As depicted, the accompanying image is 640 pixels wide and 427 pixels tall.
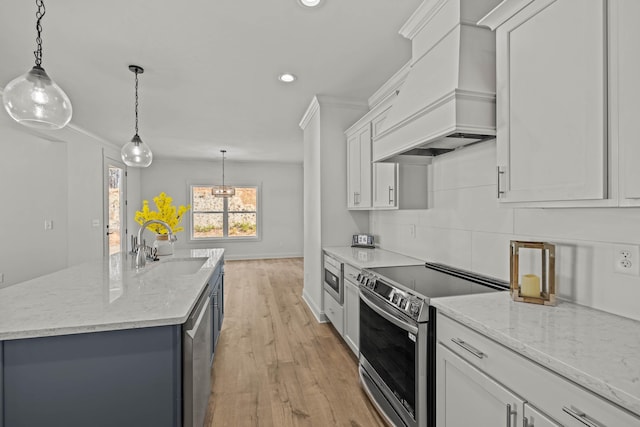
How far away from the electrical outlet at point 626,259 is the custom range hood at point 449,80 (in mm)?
742

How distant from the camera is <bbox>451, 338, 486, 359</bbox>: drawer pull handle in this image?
4.06ft

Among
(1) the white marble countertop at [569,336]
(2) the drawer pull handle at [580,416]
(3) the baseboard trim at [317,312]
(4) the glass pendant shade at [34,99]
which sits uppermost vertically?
(4) the glass pendant shade at [34,99]

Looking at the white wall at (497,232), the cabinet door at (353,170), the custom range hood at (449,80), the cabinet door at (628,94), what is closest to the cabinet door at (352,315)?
the white wall at (497,232)

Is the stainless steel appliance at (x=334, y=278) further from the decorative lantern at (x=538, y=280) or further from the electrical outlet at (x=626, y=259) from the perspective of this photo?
the electrical outlet at (x=626, y=259)

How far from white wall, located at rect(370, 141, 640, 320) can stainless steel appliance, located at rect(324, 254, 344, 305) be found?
0.65 metres

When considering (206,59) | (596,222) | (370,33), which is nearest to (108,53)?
(206,59)

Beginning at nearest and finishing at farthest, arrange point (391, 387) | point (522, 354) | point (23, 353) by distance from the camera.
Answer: point (522, 354)
point (23, 353)
point (391, 387)

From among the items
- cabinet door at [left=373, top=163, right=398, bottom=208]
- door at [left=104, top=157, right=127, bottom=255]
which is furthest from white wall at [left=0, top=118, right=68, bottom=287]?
cabinet door at [left=373, top=163, right=398, bottom=208]

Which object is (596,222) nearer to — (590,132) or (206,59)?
(590,132)

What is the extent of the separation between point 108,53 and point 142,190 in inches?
224

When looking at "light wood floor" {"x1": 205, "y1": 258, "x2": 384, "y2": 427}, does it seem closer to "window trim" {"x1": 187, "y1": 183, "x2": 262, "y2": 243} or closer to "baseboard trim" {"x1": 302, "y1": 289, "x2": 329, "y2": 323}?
"baseboard trim" {"x1": 302, "y1": 289, "x2": 329, "y2": 323}

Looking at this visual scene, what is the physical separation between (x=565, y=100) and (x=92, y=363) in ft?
7.07

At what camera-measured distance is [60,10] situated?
79.4 inches

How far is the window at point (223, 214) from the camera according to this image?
26.1 feet
